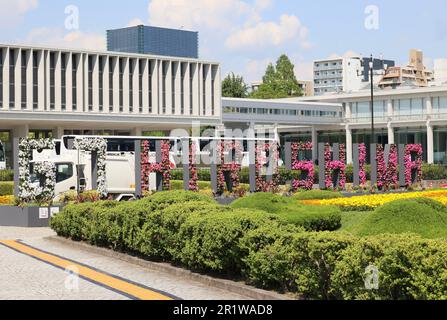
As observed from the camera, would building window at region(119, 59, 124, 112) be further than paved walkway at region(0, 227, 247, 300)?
Yes

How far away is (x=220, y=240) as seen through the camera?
14.1m

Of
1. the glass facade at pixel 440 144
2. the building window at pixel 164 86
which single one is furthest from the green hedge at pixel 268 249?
the glass facade at pixel 440 144

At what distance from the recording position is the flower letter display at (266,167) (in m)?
35.9

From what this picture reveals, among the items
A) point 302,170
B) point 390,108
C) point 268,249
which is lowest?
point 268,249

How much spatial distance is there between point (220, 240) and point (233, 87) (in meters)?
104

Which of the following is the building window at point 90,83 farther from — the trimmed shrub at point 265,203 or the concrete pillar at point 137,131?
the trimmed shrub at point 265,203

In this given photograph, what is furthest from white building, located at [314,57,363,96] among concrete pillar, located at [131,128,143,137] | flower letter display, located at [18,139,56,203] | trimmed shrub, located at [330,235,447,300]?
trimmed shrub, located at [330,235,447,300]

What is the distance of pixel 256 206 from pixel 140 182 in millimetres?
12154

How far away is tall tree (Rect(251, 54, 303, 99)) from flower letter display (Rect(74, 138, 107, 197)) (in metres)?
83.0

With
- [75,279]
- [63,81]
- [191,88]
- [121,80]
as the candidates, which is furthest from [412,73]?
[75,279]

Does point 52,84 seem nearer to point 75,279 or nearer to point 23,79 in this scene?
point 23,79

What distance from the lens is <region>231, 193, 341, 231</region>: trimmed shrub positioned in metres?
21.0

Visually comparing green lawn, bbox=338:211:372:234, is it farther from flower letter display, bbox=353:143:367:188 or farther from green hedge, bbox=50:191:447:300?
flower letter display, bbox=353:143:367:188

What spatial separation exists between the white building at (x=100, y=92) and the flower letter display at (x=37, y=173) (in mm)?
36357
